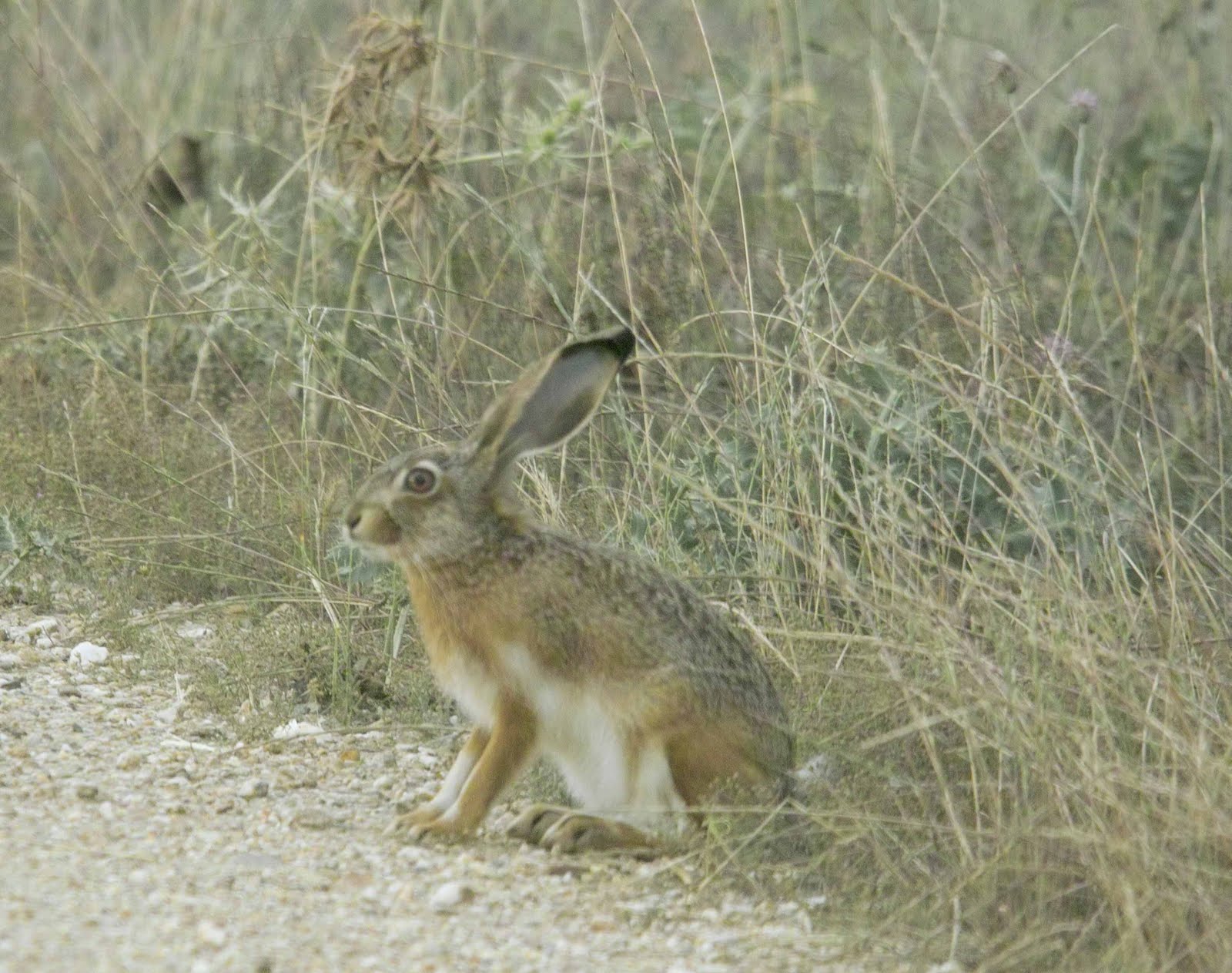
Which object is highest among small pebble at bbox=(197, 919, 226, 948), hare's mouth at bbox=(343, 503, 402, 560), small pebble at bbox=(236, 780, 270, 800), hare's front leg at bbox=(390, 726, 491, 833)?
hare's mouth at bbox=(343, 503, 402, 560)

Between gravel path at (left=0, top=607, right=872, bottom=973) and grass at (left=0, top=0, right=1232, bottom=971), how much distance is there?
0.19 meters

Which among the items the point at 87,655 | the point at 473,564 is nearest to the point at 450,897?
the point at 473,564

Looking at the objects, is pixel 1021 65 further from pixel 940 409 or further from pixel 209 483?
pixel 209 483

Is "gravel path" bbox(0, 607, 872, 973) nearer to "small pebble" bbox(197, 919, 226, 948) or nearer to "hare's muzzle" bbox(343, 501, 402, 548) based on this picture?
"small pebble" bbox(197, 919, 226, 948)

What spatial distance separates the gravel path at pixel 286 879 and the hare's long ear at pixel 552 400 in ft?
2.69

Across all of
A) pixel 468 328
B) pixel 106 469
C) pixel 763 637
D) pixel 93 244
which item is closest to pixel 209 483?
pixel 106 469

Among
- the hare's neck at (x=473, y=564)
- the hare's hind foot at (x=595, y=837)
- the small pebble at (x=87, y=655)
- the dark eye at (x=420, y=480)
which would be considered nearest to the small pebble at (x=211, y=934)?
the hare's hind foot at (x=595, y=837)

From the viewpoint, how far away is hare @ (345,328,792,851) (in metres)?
4.05

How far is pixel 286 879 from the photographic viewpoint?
3803 millimetres

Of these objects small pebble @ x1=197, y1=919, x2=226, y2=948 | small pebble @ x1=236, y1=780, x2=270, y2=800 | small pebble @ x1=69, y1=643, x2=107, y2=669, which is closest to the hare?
small pebble @ x1=236, y1=780, x2=270, y2=800

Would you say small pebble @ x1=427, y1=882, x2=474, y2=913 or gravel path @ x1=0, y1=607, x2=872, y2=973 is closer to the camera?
gravel path @ x1=0, y1=607, x2=872, y2=973

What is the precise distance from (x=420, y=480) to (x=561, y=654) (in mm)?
466

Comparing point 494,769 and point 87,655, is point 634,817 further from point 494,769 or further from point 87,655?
point 87,655

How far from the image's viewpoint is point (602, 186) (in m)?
6.65
